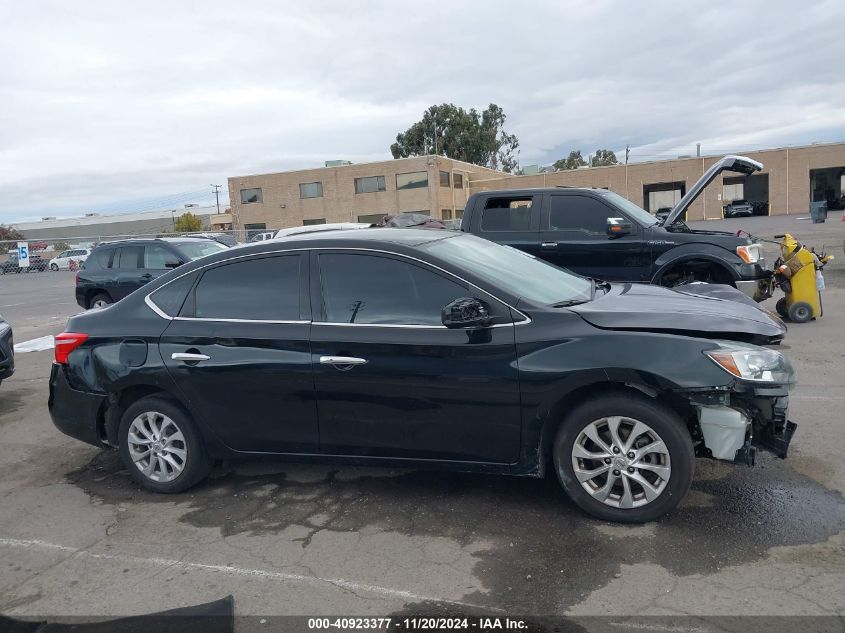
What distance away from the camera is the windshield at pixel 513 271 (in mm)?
4340

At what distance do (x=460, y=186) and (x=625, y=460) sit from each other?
55.7 m

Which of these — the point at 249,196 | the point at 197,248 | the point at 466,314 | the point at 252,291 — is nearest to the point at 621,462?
the point at 466,314

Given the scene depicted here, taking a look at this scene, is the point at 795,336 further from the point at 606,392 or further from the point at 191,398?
the point at 191,398

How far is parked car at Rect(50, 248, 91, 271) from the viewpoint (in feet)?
116

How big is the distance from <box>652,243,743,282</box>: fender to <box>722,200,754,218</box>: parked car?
46.1 meters

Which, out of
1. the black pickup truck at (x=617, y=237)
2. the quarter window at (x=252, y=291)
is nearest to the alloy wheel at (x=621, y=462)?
the quarter window at (x=252, y=291)

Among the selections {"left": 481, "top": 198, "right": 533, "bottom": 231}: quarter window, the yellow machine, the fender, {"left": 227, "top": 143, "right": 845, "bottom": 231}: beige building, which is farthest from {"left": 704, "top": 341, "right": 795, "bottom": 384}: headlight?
{"left": 227, "top": 143, "right": 845, "bottom": 231}: beige building

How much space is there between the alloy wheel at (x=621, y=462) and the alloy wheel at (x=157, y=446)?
263cm

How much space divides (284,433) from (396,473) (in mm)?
914

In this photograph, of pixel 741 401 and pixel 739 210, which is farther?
pixel 739 210

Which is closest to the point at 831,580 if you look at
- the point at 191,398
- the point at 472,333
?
the point at 472,333

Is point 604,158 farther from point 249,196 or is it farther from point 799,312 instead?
point 799,312

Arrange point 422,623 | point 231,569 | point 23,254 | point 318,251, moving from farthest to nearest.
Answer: point 23,254
point 318,251
point 231,569
point 422,623

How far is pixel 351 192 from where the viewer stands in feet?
184
